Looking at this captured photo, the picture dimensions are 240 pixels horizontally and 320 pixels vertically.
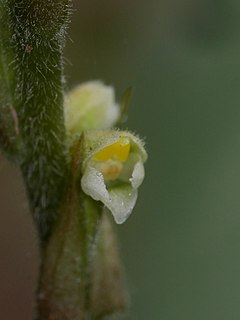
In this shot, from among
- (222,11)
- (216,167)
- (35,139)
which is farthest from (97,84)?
(222,11)

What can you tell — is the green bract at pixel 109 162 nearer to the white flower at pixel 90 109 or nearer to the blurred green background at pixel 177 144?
the white flower at pixel 90 109

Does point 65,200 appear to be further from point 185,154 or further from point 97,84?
point 185,154

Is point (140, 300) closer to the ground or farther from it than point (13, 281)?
closer to the ground

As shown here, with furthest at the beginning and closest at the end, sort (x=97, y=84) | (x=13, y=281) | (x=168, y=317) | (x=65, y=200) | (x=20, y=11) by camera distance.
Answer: (x=13, y=281)
(x=168, y=317)
(x=97, y=84)
(x=65, y=200)
(x=20, y=11)

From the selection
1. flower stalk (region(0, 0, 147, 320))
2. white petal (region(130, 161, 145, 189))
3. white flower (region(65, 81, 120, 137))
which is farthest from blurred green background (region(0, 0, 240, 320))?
white petal (region(130, 161, 145, 189))

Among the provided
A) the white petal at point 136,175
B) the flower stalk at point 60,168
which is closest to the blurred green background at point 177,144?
the flower stalk at point 60,168

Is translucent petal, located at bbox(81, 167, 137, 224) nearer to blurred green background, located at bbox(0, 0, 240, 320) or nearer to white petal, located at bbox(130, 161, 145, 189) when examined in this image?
white petal, located at bbox(130, 161, 145, 189)
